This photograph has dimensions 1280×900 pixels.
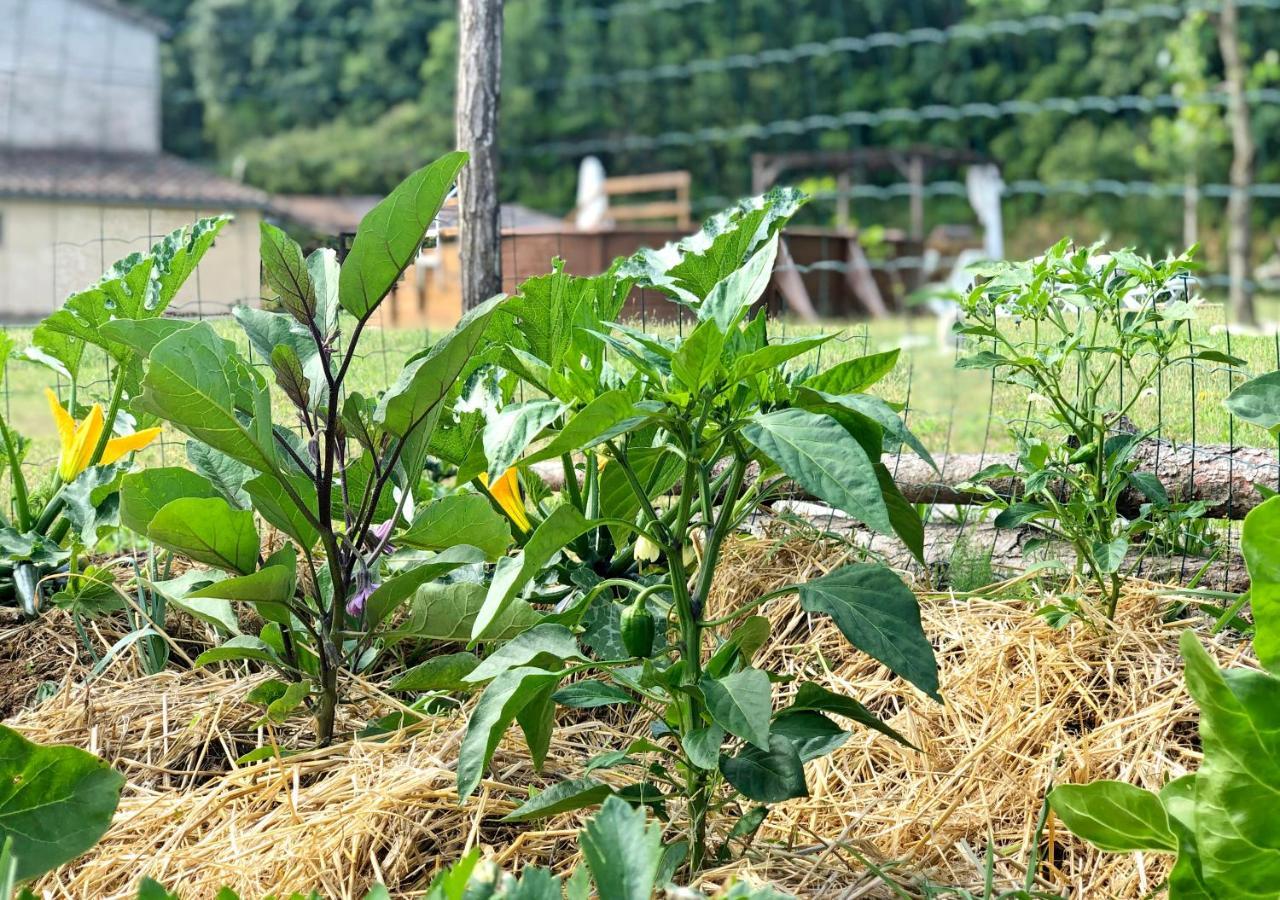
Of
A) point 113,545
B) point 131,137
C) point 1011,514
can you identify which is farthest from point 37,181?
point 1011,514

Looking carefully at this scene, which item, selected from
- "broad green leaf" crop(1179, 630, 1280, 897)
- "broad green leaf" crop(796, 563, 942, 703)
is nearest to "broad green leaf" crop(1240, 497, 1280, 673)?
"broad green leaf" crop(1179, 630, 1280, 897)

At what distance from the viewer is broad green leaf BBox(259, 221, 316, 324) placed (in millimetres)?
1009

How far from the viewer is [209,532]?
1055mm

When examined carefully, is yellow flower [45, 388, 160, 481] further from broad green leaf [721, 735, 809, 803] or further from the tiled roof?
the tiled roof

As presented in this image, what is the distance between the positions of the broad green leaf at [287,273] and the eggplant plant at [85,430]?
0.34m

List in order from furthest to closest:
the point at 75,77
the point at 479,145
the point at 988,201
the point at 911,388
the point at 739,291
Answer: the point at 75,77
the point at 988,201
the point at 479,145
the point at 911,388
the point at 739,291

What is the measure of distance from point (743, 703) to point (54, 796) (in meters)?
0.49

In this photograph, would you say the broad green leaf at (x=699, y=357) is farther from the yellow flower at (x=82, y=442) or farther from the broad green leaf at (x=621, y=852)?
the yellow flower at (x=82, y=442)

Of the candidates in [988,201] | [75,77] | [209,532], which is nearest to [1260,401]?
[209,532]

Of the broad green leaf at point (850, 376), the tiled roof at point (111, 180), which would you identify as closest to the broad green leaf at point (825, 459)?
the broad green leaf at point (850, 376)

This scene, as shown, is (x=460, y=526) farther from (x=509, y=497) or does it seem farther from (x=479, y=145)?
(x=479, y=145)

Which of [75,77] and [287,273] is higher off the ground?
[75,77]

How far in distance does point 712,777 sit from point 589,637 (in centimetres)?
22

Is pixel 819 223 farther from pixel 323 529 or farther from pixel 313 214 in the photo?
pixel 323 529
